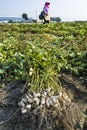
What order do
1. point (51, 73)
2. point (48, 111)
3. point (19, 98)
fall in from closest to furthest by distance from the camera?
point (48, 111) < point (19, 98) < point (51, 73)

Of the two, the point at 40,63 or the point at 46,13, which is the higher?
the point at 40,63

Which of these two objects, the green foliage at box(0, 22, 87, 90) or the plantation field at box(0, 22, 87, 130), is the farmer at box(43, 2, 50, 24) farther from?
the plantation field at box(0, 22, 87, 130)

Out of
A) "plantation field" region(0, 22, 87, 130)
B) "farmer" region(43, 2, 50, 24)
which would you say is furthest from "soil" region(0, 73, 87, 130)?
"farmer" region(43, 2, 50, 24)

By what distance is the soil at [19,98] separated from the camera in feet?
12.7

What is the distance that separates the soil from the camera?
3881 mm

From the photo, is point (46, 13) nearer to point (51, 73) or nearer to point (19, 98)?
point (51, 73)

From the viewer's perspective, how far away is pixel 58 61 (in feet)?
15.9

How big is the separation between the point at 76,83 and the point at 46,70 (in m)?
0.43

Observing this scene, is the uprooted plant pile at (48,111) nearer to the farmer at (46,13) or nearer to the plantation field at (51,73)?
the plantation field at (51,73)

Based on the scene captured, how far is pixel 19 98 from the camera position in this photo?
416cm

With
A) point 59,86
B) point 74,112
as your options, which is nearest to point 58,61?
point 59,86

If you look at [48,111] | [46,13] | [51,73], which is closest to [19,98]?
[48,111]

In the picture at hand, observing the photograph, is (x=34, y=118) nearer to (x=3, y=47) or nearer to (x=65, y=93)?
(x=65, y=93)

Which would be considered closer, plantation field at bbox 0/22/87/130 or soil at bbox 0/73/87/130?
soil at bbox 0/73/87/130
